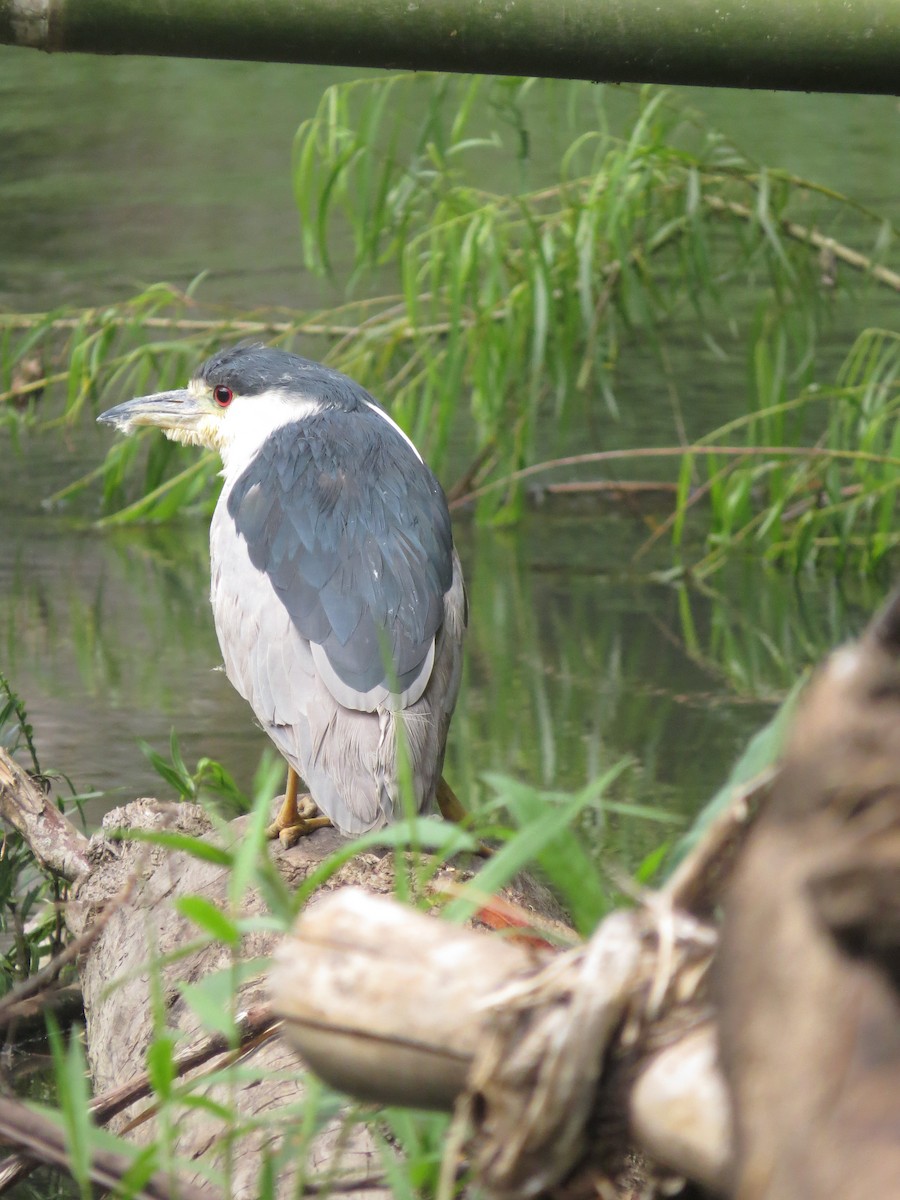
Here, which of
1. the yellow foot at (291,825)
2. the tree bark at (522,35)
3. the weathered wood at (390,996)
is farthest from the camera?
the yellow foot at (291,825)

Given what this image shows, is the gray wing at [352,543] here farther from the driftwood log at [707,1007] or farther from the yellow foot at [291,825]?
the driftwood log at [707,1007]

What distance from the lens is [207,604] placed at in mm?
3424

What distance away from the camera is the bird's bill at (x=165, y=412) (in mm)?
2289

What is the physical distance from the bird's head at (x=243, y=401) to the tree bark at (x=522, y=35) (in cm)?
107

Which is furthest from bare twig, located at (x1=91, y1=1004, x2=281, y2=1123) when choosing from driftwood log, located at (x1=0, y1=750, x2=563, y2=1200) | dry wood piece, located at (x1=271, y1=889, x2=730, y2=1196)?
dry wood piece, located at (x1=271, y1=889, x2=730, y2=1196)

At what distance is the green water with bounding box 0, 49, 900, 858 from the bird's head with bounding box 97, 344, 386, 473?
1.99 feet

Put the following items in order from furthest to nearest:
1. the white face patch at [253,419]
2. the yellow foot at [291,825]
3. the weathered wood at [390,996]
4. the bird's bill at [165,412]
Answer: the bird's bill at [165,412] < the white face patch at [253,419] < the yellow foot at [291,825] < the weathered wood at [390,996]

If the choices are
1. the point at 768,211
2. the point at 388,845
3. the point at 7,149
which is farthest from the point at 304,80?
the point at 388,845

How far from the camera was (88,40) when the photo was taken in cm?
105

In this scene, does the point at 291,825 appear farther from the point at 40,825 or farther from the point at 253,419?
the point at 253,419

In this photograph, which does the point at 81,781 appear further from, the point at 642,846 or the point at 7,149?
the point at 7,149

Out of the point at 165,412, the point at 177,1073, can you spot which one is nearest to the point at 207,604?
the point at 165,412

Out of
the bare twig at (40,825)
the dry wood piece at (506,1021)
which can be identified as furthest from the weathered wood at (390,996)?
the bare twig at (40,825)

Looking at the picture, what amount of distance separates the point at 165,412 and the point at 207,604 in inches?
45.2
